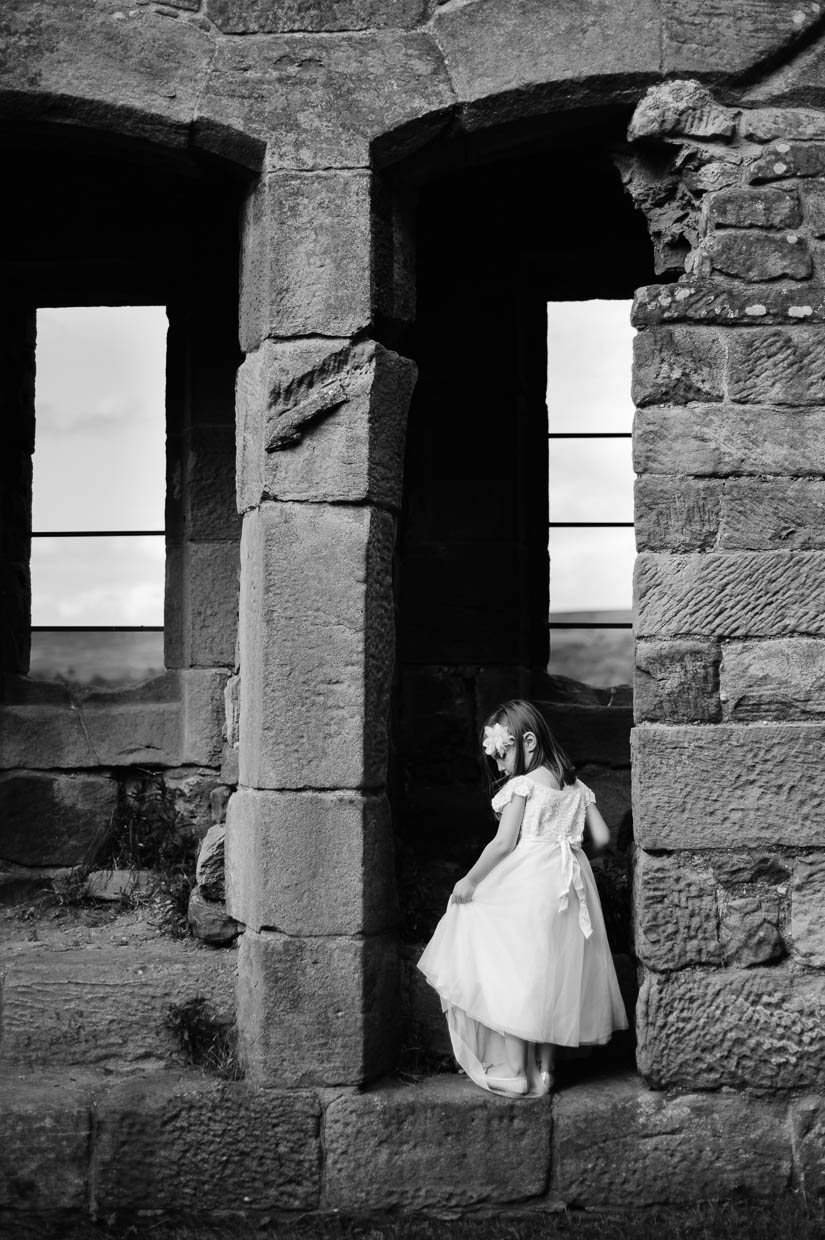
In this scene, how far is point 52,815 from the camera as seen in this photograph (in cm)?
617

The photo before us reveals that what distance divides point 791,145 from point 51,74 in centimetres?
246

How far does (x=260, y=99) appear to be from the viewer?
4652 millimetres

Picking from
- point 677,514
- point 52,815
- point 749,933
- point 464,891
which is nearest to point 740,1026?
point 749,933

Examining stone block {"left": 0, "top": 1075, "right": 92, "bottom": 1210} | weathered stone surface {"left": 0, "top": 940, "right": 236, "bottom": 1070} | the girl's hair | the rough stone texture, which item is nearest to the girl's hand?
the girl's hair

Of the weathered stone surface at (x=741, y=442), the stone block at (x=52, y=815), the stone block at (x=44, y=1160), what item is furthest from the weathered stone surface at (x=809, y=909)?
the stone block at (x=52, y=815)

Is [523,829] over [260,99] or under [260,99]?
under

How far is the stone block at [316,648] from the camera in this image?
455 centimetres

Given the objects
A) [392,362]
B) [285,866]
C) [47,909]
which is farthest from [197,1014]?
[392,362]

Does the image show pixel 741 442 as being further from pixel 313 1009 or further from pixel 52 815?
pixel 52 815

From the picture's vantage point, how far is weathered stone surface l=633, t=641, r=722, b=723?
447cm

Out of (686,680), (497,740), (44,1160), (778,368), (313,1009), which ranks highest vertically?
(778,368)

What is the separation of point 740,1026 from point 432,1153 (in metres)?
1.07

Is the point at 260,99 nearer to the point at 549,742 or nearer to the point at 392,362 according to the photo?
the point at 392,362

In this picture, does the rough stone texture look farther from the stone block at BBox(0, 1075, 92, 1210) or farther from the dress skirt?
the stone block at BBox(0, 1075, 92, 1210)
